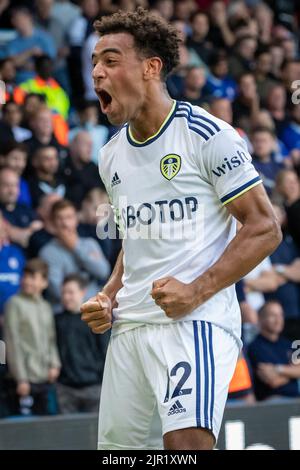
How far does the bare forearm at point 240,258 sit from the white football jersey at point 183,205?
0.42ft

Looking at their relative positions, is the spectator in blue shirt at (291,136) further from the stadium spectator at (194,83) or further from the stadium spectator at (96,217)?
the stadium spectator at (96,217)

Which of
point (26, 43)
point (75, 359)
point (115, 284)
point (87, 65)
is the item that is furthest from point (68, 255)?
point (115, 284)

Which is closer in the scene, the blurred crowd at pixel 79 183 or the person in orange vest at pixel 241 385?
the blurred crowd at pixel 79 183

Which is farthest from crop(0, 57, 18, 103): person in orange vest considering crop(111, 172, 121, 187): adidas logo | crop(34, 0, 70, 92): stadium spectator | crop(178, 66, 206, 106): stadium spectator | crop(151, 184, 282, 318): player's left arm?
crop(151, 184, 282, 318): player's left arm

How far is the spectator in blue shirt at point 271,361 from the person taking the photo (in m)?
9.66

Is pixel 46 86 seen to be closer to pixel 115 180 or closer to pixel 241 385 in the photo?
pixel 241 385

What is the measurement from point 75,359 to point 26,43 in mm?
4790

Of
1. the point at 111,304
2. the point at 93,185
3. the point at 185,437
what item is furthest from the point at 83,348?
the point at 185,437

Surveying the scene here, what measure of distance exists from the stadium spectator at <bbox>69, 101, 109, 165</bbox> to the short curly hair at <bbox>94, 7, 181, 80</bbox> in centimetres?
613

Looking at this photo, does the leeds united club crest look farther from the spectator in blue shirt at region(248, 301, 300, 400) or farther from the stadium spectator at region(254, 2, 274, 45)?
the stadium spectator at region(254, 2, 274, 45)

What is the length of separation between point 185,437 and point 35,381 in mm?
4090

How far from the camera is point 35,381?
27.3ft

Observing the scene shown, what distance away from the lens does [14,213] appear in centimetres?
913

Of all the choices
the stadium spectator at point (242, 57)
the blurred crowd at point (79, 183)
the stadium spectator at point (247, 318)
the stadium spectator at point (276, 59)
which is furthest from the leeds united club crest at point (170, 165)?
the stadium spectator at point (276, 59)
